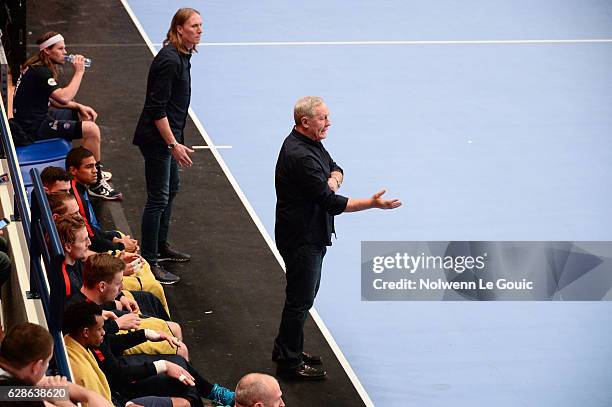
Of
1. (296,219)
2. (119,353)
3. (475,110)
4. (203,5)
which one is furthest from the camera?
(203,5)

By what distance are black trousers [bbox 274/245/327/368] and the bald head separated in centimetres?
175

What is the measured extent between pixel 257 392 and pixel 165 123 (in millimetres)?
3131

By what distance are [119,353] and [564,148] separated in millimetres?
6387

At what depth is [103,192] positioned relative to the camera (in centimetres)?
984

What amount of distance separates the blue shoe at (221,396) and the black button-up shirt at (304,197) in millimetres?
1043

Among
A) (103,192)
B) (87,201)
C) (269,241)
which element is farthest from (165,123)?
(103,192)

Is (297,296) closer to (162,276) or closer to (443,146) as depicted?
(162,276)

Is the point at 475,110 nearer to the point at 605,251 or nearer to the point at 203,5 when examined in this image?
the point at 605,251

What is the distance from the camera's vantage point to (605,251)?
9.52m

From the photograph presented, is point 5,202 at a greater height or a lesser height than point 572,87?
greater

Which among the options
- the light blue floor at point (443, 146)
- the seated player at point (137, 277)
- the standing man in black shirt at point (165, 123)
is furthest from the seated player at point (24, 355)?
the standing man in black shirt at point (165, 123)

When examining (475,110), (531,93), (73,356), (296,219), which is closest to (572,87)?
(531,93)

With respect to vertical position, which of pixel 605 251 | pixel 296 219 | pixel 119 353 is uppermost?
pixel 296 219

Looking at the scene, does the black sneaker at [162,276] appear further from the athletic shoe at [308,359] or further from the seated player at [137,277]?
the athletic shoe at [308,359]
